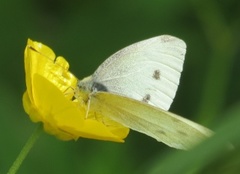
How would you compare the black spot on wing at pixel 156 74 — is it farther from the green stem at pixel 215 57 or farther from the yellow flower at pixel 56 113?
the green stem at pixel 215 57

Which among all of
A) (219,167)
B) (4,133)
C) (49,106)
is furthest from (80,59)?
(219,167)

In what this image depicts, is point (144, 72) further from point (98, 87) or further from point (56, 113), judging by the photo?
point (56, 113)

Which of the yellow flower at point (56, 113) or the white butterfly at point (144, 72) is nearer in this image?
the yellow flower at point (56, 113)

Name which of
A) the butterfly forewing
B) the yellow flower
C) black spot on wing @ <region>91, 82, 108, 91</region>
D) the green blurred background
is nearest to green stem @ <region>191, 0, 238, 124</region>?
the green blurred background

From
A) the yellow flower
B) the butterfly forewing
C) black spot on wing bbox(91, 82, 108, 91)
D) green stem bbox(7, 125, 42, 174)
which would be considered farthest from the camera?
the butterfly forewing

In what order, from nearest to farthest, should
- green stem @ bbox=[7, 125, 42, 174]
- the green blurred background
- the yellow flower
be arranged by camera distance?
1. green stem @ bbox=[7, 125, 42, 174]
2. the yellow flower
3. the green blurred background

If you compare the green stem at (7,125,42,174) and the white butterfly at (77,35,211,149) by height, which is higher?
the white butterfly at (77,35,211,149)

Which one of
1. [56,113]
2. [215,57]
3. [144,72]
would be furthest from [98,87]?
[215,57]

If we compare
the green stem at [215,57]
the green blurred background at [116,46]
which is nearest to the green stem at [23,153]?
the green blurred background at [116,46]

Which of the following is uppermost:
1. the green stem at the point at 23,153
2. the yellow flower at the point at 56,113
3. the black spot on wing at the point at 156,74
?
the black spot on wing at the point at 156,74

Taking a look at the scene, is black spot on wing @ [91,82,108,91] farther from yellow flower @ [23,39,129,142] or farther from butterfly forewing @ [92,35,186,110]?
→ yellow flower @ [23,39,129,142]
